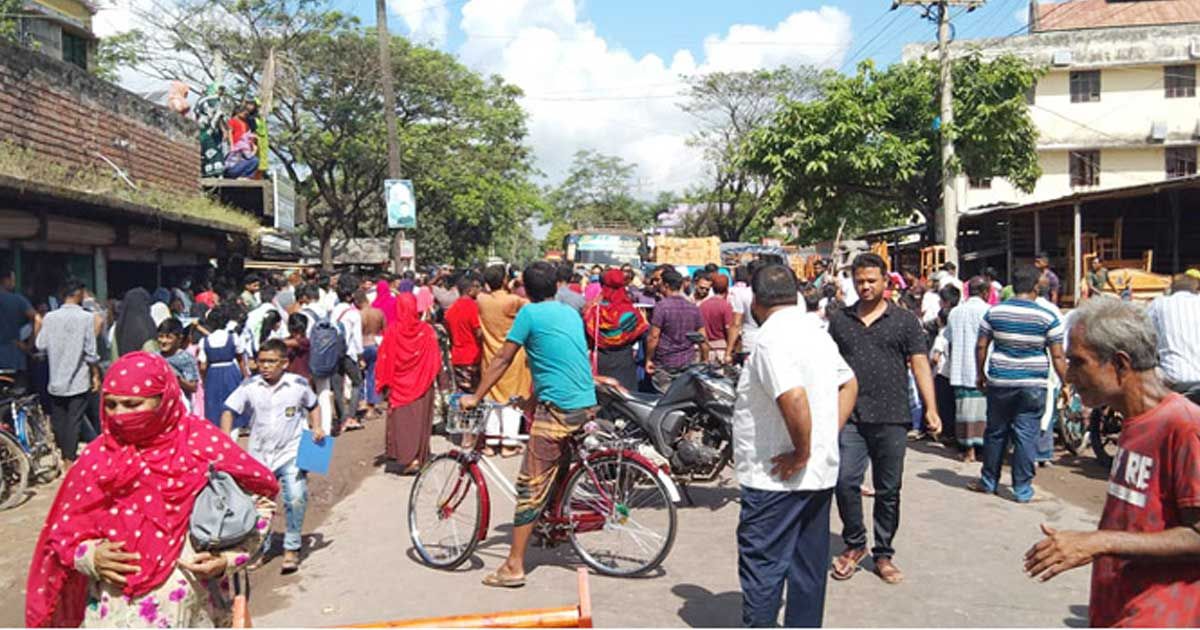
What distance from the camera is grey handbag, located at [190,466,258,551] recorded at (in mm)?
2930

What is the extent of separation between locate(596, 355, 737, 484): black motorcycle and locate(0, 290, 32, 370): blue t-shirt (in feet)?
18.4

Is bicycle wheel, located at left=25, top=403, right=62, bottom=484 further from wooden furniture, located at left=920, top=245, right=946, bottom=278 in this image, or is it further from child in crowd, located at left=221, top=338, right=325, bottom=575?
wooden furniture, located at left=920, top=245, right=946, bottom=278

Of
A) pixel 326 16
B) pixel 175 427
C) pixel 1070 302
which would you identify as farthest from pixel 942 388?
pixel 326 16

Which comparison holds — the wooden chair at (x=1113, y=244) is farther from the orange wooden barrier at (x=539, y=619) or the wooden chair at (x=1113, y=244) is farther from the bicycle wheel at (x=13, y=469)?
the orange wooden barrier at (x=539, y=619)

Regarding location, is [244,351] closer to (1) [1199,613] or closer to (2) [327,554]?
(2) [327,554]

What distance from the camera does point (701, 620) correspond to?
15.4 ft

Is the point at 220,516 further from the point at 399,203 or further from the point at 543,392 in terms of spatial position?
the point at 399,203

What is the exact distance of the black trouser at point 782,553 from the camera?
3.82 m

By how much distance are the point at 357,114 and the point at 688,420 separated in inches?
1053

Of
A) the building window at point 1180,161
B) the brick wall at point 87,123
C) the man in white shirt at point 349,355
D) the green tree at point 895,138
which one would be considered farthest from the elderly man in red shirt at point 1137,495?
the building window at point 1180,161

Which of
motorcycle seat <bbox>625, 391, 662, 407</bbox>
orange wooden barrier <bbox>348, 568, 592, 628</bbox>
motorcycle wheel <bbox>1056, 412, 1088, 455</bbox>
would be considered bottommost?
motorcycle wheel <bbox>1056, 412, 1088, 455</bbox>

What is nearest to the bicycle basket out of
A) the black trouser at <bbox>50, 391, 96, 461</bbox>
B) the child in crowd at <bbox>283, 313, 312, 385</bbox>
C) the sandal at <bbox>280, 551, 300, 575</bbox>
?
the sandal at <bbox>280, 551, 300, 575</bbox>

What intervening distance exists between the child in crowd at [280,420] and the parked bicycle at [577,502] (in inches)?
31.2

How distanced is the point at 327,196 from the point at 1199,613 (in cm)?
3312
